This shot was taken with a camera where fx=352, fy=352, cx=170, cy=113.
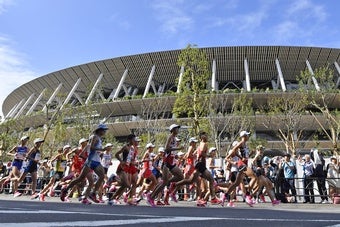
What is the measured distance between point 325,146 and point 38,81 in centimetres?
4201

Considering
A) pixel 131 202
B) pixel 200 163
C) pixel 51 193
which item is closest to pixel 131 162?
pixel 131 202

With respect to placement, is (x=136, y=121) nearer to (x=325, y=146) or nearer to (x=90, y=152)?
(x=325, y=146)

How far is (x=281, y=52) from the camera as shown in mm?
44469

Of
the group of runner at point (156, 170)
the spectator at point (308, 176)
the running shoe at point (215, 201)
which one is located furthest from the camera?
the spectator at point (308, 176)

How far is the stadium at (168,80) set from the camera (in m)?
39.8

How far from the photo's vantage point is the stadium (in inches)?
1567

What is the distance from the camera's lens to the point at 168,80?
50.1m

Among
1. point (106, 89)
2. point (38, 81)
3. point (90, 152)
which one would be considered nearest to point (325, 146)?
point (106, 89)

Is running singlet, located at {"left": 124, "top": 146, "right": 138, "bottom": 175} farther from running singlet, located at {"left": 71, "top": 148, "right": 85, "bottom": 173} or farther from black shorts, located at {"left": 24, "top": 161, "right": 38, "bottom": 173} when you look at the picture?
black shorts, located at {"left": 24, "top": 161, "right": 38, "bottom": 173}

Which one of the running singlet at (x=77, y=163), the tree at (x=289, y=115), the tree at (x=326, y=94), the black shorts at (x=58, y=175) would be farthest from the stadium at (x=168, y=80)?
the running singlet at (x=77, y=163)

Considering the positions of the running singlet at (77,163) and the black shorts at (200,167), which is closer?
the black shorts at (200,167)

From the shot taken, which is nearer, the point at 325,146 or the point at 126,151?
the point at 126,151

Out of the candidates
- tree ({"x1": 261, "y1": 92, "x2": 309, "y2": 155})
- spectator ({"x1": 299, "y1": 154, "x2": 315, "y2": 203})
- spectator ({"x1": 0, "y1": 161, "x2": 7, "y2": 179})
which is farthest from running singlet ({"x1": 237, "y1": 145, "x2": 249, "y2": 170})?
tree ({"x1": 261, "y1": 92, "x2": 309, "y2": 155})

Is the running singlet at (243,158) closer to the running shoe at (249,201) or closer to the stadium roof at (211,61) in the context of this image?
the running shoe at (249,201)
